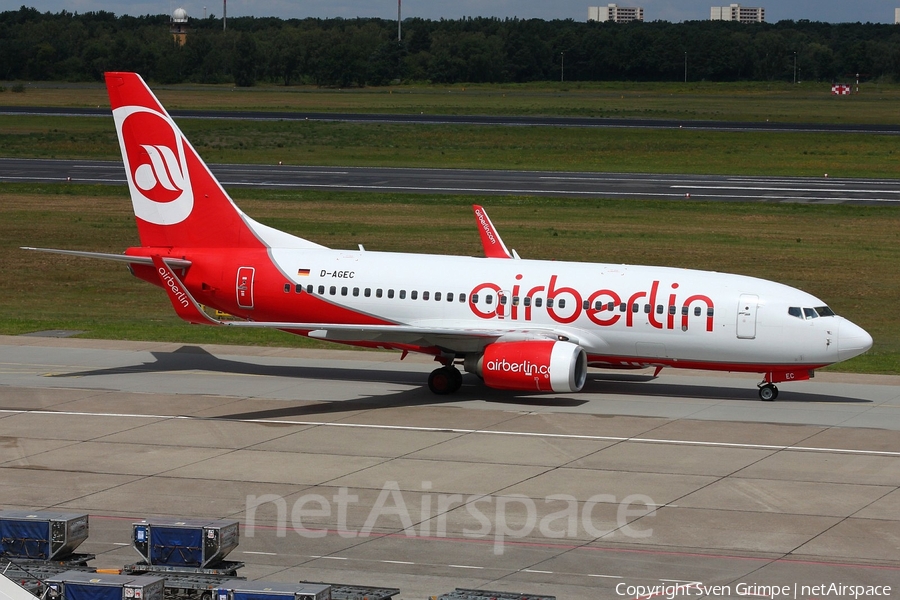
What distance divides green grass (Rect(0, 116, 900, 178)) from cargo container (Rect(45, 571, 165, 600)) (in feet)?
287

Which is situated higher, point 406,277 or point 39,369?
point 406,277

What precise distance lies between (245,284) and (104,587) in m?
21.4

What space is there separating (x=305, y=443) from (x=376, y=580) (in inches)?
406

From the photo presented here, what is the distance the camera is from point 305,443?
103 feet

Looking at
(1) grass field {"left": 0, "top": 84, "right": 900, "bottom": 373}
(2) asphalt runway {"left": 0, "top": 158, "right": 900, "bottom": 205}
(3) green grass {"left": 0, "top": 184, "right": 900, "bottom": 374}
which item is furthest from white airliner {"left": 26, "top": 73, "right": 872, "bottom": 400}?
(2) asphalt runway {"left": 0, "top": 158, "right": 900, "bottom": 205}

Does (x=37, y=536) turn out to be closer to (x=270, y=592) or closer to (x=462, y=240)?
(x=270, y=592)

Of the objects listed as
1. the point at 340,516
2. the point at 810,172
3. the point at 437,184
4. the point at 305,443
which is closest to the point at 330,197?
the point at 437,184

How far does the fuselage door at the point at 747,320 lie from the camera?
35.0 metres

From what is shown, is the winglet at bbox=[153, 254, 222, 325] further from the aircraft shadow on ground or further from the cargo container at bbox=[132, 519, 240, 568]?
the cargo container at bbox=[132, 519, 240, 568]

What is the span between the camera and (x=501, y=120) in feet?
474

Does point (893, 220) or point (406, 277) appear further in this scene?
point (893, 220)

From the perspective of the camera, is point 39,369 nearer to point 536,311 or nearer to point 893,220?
point 536,311

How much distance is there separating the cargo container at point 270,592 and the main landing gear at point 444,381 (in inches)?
746

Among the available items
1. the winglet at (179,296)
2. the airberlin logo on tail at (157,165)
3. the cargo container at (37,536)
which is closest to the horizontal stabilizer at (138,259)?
the winglet at (179,296)
